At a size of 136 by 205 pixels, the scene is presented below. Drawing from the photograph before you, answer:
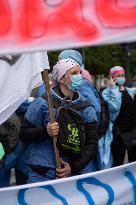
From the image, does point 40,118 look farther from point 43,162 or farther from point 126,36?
point 126,36

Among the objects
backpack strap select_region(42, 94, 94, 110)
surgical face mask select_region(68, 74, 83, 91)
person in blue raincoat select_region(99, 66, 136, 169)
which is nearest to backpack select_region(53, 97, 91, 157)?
backpack strap select_region(42, 94, 94, 110)

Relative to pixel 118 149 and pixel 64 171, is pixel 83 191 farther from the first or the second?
pixel 118 149

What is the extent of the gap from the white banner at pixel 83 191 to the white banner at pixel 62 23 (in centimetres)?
99

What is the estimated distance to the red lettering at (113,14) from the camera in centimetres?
216

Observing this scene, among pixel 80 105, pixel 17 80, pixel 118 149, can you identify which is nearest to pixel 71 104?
pixel 80 105

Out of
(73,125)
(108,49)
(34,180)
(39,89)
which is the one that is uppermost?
(108,49)

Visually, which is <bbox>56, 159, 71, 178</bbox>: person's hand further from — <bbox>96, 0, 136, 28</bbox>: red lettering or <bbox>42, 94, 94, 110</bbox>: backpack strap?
<bbox>96, 0, 136, 28</bbox>: red lettering

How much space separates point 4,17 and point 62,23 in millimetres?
224

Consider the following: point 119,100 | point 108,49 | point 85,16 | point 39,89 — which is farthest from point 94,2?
point 108,49

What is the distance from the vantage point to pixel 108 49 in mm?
29016

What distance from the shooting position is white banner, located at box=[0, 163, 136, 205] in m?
2.84

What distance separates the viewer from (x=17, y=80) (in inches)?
125

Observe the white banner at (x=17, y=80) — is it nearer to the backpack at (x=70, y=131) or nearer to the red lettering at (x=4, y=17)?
the backpack at (x=70, y=131)

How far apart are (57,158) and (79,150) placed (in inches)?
10.6
